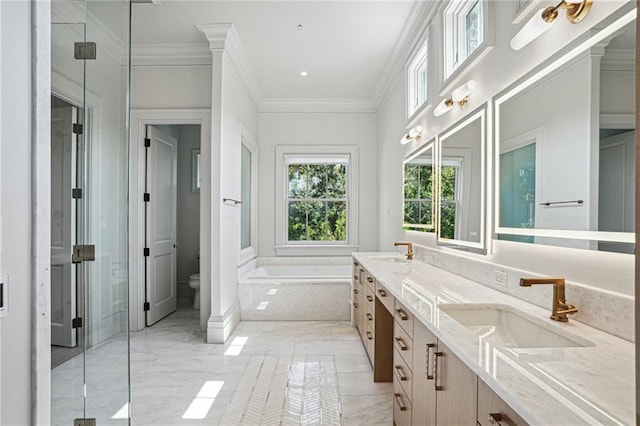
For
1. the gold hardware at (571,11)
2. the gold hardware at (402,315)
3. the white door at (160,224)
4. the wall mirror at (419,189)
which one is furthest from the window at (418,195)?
the white door at (160,224)

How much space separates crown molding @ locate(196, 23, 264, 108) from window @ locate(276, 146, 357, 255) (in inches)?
53.4

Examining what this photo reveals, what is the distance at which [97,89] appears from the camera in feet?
6.07

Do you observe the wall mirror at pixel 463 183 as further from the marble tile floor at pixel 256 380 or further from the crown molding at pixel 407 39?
the marble tile floor at pixel 256 380

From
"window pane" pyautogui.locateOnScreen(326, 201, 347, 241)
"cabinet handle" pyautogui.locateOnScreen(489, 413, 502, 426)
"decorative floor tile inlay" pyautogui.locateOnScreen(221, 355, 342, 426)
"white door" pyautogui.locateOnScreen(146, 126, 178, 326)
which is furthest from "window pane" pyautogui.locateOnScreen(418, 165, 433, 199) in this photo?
"white door" pyautogui.locateOnScreen(146, 126, 178, 326)

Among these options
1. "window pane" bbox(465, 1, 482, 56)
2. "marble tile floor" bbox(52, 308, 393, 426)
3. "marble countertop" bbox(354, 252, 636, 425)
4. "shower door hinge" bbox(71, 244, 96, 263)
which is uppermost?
"window pane" bbox(465, 1, 482, 56)

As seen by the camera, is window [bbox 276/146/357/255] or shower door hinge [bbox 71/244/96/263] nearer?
shower door hinge [bbox 71/244/96/263]

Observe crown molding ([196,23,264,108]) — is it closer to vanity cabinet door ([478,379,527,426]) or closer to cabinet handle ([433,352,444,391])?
cabinet handle ([433,352,444,391])

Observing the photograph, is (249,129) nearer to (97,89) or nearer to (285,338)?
(285,338)

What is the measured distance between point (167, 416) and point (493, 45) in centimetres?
282

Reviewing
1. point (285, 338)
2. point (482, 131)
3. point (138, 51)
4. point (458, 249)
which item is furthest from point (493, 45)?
point (138, 51)

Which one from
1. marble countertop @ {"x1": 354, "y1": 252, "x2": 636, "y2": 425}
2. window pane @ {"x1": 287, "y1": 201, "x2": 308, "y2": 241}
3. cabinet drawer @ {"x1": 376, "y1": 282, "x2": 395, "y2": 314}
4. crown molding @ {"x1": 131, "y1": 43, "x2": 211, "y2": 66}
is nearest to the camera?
marble countertop @ {"x1": 354, "y1": 252, "x2": 636, "y2": 425}

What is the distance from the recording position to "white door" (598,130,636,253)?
1121 mm

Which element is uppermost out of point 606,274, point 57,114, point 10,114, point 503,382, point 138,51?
point 138,51

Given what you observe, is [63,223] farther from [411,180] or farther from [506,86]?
[411,180]
